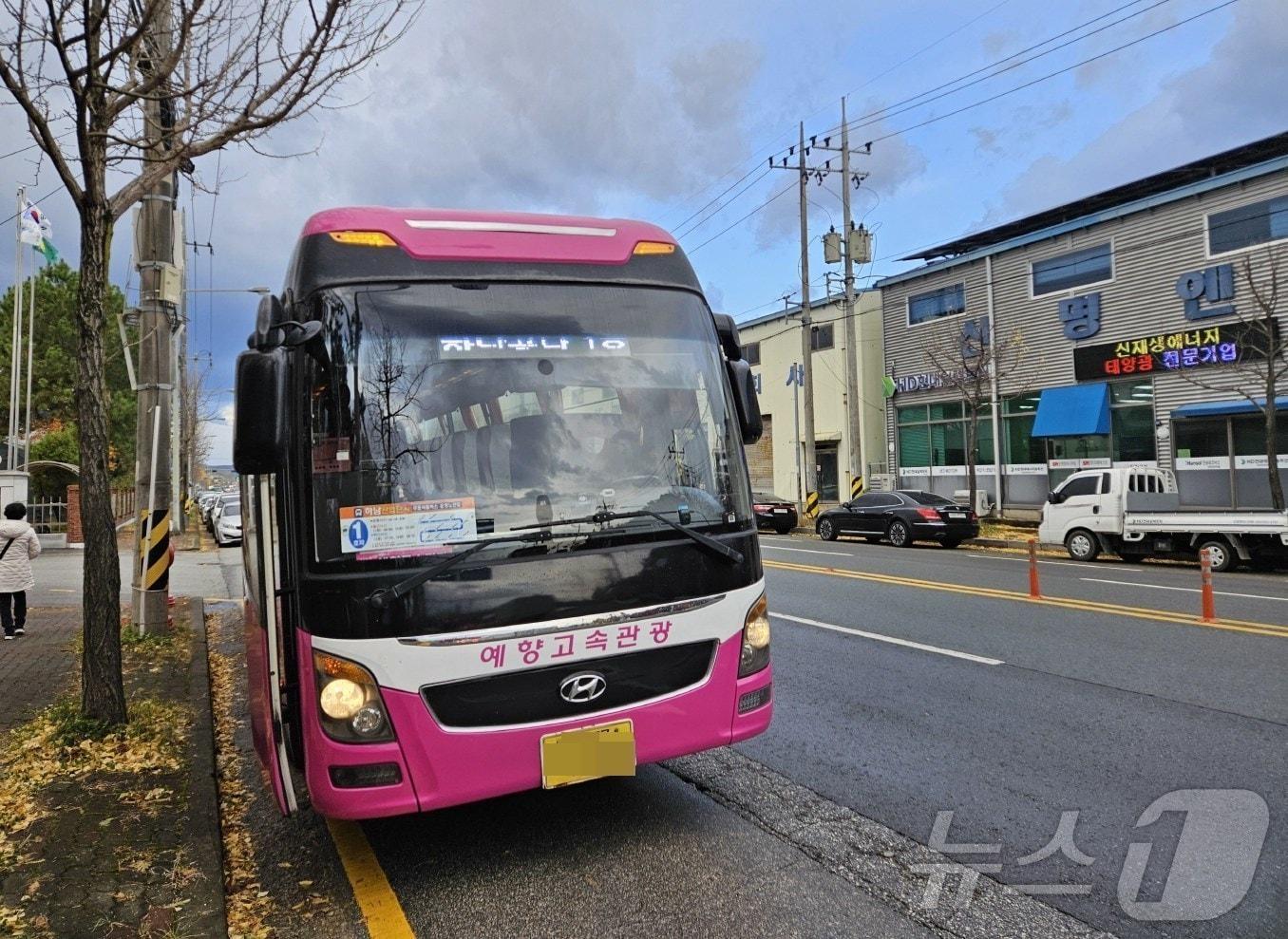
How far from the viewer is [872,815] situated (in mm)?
4445

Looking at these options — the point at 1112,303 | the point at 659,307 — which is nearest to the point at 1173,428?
the point at 1112,303

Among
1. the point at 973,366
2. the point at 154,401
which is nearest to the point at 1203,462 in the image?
the point at 973,366

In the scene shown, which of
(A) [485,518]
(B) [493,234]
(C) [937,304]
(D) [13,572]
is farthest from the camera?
(C) [937,304]

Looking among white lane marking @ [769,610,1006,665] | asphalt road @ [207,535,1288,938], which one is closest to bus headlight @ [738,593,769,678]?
asphalt road @ [207,535,1288,938]

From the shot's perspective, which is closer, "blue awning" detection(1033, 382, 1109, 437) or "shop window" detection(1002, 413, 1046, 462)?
"blue awning" detection(1033, 382, 1109, 437)

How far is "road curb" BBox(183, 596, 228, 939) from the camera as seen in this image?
11.4 ft

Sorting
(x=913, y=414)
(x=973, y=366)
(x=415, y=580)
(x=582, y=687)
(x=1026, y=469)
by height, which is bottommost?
(x=582, y=687)

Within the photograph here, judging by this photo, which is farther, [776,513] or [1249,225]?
[776,513]

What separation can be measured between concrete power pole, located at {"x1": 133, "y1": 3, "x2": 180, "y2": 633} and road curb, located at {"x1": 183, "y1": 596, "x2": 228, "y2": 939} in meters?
2.36

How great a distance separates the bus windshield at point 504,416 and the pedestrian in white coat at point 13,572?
773 cm

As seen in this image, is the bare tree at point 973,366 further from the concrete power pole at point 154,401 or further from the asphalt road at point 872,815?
the concrete power pole at point 154,401

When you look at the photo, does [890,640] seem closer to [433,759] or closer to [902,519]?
[433,759]

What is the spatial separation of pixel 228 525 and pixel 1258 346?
88.1 ft

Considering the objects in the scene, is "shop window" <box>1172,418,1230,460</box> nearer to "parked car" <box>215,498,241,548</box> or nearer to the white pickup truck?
the white pickup truck
